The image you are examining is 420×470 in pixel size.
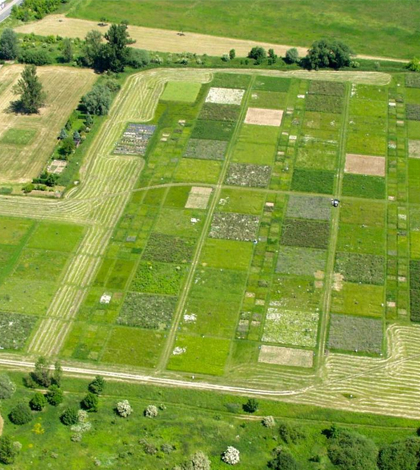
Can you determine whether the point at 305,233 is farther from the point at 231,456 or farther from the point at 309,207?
the point at 231,456

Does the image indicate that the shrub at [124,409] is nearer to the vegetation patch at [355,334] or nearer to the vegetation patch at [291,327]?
the vegetation patch at [291,327]

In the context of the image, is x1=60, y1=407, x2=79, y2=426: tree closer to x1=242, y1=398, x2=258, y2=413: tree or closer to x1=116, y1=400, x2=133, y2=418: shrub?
x1=116, y1=400, x2=133, y2=418: shrub

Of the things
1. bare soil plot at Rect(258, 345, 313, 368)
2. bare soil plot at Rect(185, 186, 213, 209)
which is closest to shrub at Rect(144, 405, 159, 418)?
bare soil plot at Rect(258, 345, 313, 368)

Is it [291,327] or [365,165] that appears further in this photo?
[365,165]

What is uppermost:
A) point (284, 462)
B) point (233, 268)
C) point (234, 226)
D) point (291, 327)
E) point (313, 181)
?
point (313, 181)

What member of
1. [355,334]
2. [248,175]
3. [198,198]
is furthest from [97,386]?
[248,175]

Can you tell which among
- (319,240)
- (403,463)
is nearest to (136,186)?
(319,240)

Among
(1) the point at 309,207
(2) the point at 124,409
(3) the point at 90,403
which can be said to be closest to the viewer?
(3) the point at 90,403
